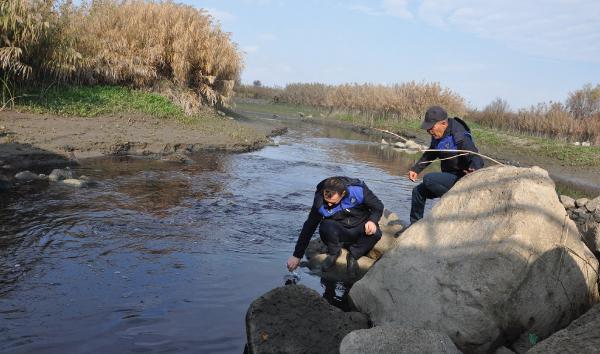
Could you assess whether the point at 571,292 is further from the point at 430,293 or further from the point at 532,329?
the point at 430,293

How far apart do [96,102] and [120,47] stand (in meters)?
4.90

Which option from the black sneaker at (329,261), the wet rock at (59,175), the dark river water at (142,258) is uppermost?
the wet rock at (59,175)

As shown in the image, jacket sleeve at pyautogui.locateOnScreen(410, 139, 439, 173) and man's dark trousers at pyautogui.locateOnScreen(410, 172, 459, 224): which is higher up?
jacket sleeve at pyautogui.locateOnScreen(410, 139, 439, 173)

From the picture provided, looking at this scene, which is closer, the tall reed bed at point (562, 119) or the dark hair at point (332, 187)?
the dark hair at point (332, 187)

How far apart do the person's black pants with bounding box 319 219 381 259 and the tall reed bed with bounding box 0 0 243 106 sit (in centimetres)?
1217

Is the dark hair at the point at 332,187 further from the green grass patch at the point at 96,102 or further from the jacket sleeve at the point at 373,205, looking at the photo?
the green grass patch at the point at 96,102

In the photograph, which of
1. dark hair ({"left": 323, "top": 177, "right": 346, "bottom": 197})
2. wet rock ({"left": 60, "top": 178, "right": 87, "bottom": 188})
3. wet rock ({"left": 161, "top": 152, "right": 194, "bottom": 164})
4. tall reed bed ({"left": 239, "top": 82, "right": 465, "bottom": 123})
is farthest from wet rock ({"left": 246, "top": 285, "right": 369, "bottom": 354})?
tall reed bed ({"left": 239, "top": 82, "right": 465, "bottom": 123})

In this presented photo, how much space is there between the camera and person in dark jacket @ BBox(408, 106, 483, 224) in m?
6.55

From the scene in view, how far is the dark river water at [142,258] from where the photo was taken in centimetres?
469

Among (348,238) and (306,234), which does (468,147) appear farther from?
(306,234)

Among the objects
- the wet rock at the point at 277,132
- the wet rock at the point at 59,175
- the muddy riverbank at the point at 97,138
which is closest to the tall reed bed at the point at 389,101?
the wet rock at the point at 277,132

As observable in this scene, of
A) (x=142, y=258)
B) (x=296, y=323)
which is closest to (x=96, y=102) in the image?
(x=142, y=258)

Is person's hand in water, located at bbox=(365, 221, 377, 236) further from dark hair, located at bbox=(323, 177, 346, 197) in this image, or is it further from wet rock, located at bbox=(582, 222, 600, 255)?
wet rock, located at bbox=(582, 222, 600, 255)

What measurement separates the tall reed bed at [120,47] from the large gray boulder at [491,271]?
537 inches
